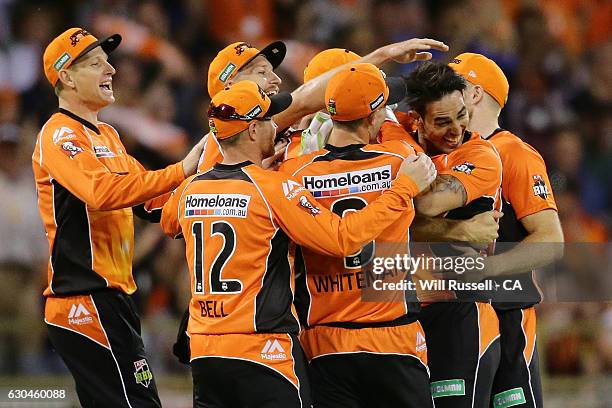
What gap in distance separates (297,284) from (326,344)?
1.24 feet

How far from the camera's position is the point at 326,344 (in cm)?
582

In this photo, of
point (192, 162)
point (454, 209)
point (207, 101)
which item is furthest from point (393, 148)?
point (207, 101)

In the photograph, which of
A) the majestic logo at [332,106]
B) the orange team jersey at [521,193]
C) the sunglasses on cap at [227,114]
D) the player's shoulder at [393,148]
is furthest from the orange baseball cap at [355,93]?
the orange team jersey at [521,193]

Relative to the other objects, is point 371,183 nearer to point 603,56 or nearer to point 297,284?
point 297,284

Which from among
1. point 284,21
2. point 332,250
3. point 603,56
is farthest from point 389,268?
point 603,56

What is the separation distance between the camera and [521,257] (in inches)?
253

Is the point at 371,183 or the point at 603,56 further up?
the point at 603,56

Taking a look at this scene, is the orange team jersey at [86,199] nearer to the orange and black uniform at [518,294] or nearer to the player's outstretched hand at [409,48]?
the player's outstretched hand at [409,48]

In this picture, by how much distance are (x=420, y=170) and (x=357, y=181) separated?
0.33 metres

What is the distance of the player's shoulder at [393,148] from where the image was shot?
5.80 metres

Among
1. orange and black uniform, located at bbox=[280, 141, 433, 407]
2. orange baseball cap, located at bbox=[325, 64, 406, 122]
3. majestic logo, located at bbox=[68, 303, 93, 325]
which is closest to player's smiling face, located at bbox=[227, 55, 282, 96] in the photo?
orange baseball cap, located at bbox=[325, 64, 406, 122]

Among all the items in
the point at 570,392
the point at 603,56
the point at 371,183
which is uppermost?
the point at 603,56

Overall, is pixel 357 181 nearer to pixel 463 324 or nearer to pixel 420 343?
pixel 420 343

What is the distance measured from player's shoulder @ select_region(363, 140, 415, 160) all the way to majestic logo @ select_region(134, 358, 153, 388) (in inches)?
76.4
